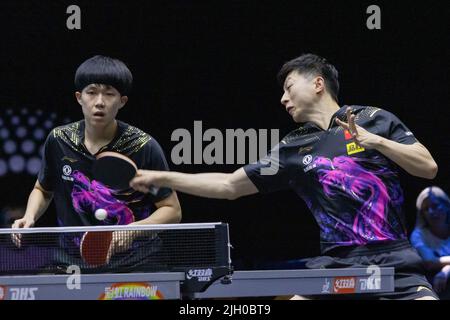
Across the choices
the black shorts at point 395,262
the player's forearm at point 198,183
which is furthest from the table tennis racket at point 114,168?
the black shorts at point 395,262

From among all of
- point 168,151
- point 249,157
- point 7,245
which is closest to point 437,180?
point 249,157

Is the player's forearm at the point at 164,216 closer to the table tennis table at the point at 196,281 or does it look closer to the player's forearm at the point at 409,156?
the table tennis table at the point at 196,281

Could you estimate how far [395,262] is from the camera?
5.27 m

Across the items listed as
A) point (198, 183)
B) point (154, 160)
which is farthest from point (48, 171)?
point (198, 183)

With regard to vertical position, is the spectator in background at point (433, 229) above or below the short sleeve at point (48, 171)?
below

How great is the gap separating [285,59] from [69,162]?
2.15 meters

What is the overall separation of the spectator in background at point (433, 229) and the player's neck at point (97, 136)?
263 cm

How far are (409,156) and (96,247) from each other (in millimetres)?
1671

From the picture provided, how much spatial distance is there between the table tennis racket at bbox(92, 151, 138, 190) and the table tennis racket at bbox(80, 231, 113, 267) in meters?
0.28

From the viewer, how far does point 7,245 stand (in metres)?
5.07

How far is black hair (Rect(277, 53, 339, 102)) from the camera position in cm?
609

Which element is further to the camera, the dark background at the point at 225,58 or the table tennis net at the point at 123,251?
the dark background at the point at 225,58

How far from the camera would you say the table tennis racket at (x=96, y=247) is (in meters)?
5.05
